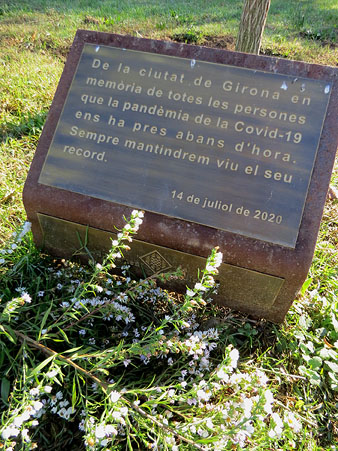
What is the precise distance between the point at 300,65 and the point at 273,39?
4.86 meters

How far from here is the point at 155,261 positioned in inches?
83.7

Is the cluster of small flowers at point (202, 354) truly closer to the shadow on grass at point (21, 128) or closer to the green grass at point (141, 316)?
the green grass at point (141, 316)

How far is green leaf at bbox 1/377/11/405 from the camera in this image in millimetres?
1717

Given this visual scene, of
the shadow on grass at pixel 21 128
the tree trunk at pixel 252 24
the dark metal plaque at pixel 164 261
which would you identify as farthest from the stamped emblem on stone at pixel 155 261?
the tree trunk at pixel 252 24

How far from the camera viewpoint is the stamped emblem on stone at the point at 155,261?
2.08 meters

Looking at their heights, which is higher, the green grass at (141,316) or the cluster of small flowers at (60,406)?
the green grass at (141,316)

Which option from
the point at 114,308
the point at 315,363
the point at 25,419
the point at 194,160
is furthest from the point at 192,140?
the point at 25,419

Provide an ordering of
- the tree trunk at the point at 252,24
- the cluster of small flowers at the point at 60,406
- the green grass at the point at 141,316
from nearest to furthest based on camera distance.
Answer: the cluster of small flowers at the point at 60,406 < the green grass at the point at 141,316 < the tree trunk at the point at 252,24

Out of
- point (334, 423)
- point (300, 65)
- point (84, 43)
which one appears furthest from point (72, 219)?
point (334, 423)

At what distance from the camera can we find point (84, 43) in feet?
7.45

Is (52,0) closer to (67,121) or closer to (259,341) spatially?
(67,121)

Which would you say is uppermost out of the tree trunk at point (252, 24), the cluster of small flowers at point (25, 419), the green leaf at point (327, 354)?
the tree trunk at point (252, 24)

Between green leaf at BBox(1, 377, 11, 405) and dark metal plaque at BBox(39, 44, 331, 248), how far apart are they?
3.40 ft

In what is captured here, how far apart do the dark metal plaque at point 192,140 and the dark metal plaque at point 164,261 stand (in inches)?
8.6
